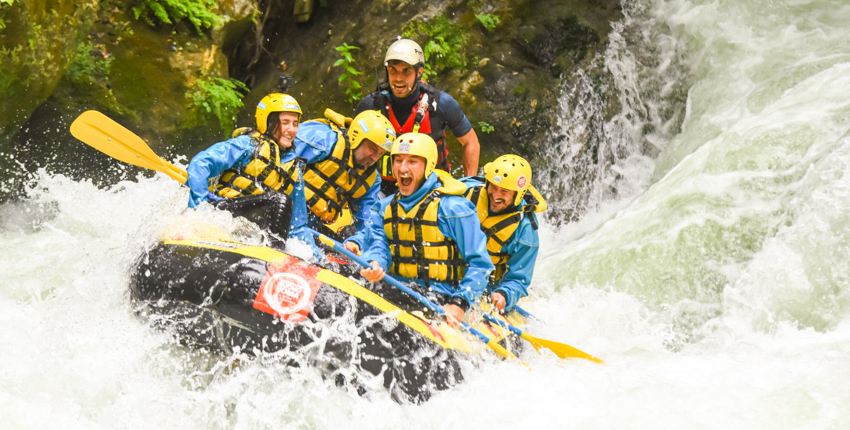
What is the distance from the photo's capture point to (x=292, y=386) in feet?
11.9

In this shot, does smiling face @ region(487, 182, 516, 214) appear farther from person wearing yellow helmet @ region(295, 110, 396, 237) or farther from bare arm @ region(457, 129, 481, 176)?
bare arm @ region(457, 129, 481, 176)

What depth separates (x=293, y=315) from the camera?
3.59 metres

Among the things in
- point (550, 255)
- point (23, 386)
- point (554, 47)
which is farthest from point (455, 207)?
point (554, 47)

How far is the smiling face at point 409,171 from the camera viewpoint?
4051 mm

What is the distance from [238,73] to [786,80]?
563 centimetres

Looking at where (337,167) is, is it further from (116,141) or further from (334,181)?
(116,141)

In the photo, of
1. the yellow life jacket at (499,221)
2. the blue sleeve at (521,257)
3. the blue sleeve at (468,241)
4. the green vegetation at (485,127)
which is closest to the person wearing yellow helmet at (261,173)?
the blue sleeve at (468,241)

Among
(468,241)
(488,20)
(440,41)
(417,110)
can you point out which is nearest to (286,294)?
(468,241)

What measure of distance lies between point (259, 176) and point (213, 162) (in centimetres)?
33

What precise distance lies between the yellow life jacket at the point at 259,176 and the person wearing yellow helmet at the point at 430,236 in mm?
893

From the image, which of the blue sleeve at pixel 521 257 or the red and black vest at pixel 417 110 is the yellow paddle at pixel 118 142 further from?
the red and black vest at pixel 417 110

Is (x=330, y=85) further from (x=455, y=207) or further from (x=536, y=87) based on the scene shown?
(x=455, y=207)

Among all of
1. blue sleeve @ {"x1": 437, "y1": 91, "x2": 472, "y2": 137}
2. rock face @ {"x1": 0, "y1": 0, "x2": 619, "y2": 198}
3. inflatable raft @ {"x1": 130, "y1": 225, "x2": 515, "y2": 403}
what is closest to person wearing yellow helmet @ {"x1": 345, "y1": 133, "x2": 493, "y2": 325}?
inflatable raft @ {"x1": 130, "y1": 225, "x2": 515, "y2": 403}

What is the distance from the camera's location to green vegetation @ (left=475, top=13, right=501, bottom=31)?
7.98 meters
